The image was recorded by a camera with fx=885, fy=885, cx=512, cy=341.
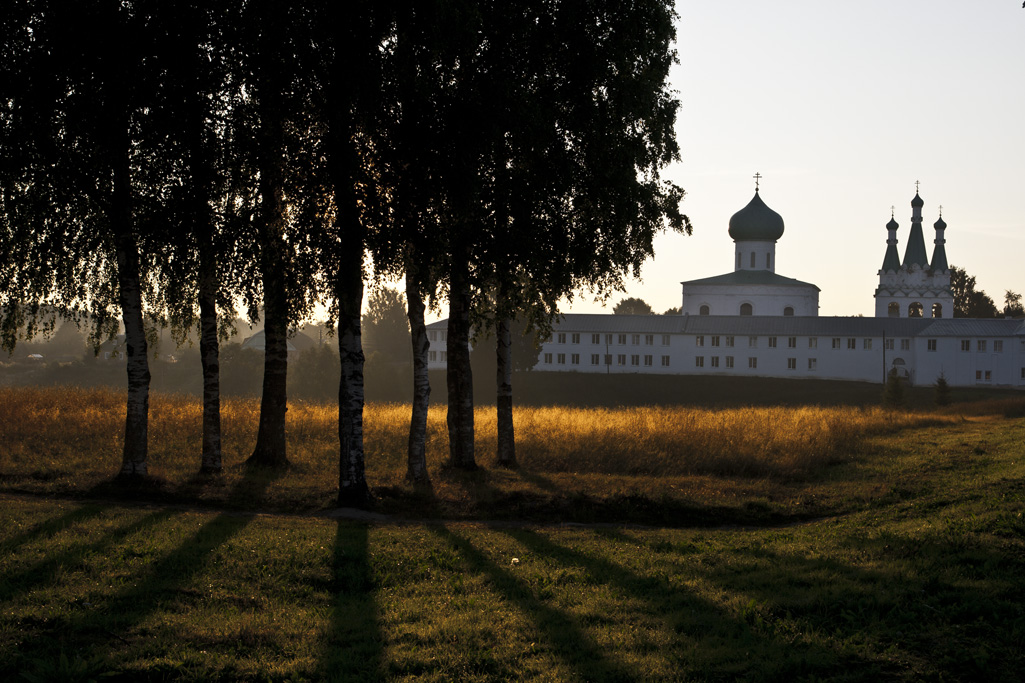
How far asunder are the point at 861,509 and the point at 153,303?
46.2 ft

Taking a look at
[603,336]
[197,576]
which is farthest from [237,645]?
[603,336]

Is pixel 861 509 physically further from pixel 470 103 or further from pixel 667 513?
pixel 470 103

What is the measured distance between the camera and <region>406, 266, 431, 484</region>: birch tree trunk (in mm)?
18109

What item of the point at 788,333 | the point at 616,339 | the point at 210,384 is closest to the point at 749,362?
the point at 788,333

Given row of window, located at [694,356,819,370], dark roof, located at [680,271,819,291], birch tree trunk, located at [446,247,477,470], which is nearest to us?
birch tree trunk, located at [446,247,477,470]

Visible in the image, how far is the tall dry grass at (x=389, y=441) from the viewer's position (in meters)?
19.0

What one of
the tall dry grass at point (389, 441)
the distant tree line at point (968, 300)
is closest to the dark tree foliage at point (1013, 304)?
the distant tree line at point (968, 300)

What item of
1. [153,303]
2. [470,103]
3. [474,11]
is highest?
[474,11]

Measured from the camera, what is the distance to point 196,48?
46.6 feet

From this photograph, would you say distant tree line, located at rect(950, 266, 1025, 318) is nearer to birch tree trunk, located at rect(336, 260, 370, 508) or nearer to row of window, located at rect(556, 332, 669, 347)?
row of window, located at rect(556, 332, 669, 347)

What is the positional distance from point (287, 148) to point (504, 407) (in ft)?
30.4

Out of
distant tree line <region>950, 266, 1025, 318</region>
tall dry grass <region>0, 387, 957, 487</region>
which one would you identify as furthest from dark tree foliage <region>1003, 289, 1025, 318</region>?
tall dry grass <region>0, 387, 957, 487</region>

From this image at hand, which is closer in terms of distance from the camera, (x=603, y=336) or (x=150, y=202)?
(x=150, y=202)

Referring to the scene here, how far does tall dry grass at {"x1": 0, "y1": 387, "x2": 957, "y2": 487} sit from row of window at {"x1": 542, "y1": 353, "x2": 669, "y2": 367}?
5706 cm
